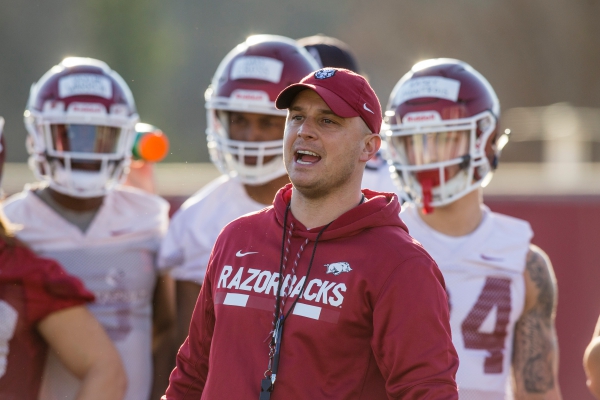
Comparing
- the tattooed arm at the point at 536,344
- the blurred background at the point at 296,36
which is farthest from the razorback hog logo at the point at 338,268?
the blurred background at the point at 296,36

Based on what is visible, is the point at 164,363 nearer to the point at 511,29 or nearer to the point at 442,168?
the point at 442,168

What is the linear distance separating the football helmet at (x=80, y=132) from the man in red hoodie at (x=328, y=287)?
60.3 inches

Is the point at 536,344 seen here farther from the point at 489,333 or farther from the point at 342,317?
the point at 342,317

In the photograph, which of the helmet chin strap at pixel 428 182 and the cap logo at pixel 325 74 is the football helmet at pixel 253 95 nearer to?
the helmet chin strap at pixel 428 182

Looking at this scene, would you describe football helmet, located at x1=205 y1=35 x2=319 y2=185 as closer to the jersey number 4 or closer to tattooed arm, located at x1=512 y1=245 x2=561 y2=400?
the jersey number 4

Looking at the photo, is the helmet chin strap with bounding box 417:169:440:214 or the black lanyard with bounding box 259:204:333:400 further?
the helmet chin strap with bounding box 417:169:440:214

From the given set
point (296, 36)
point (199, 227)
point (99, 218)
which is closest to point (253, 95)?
point (199, 227)

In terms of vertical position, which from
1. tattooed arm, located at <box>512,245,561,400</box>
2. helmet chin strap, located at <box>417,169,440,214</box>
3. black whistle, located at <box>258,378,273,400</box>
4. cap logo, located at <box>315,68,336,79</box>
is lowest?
tattooed arm, located at <box>512,245,561,400</box>

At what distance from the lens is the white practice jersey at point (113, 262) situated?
150 inches

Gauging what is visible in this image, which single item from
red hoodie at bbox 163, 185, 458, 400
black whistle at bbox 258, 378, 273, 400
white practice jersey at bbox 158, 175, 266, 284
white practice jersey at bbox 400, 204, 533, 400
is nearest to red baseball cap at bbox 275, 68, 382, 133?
red hoodie at bbox 163, 185, 458, 400

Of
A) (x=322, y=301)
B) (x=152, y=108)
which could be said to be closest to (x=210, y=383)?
(x=322, y=301)

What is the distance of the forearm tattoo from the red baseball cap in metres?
1.41

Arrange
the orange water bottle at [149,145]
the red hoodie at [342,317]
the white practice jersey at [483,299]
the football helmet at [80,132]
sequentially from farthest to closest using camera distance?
the orange water bottle at [149,145] → the football helmet at [80,132] → the white practice jersey at [483,299] → the red hoodie at [342,317]

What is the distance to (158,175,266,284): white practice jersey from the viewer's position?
12.4 feet
